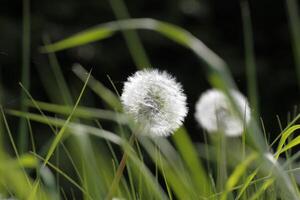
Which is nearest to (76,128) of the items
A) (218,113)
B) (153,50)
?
(218,113)

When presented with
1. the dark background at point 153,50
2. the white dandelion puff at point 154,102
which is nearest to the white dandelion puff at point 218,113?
the white dandelion puff at point 154,102

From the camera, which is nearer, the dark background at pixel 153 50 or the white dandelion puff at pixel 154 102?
the white dandelion puff at pixel 154 102

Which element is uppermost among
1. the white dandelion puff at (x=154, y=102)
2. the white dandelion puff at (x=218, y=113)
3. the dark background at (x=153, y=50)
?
the dark background at (x=153, y=50)

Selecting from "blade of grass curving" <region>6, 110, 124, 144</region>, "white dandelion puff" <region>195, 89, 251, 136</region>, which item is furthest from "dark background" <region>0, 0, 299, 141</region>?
"blade of grass curving" <region>6, 110, 124, 144</region>

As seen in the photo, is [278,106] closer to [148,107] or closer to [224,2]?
[224,2]

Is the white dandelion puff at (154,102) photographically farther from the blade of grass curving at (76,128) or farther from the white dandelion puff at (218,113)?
the white dandelion puff at (218,113)

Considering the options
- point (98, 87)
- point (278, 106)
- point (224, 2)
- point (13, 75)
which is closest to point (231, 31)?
point (224, 2)

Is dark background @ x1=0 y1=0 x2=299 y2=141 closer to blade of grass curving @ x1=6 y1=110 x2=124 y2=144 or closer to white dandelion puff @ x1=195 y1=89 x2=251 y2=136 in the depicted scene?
white dandelion puff @ x1=195 y1=89 x2=251 y2=136
